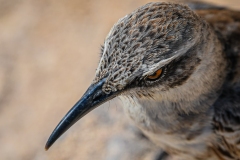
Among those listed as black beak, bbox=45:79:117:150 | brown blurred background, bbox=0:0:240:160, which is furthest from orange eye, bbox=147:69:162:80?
brown blurred background, bbox=0:0:240:160

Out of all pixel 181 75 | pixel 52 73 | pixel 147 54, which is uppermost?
pixel 52 73

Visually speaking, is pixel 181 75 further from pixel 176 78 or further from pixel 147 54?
pixel 147 54

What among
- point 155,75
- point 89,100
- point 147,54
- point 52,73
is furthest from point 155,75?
point 52,73

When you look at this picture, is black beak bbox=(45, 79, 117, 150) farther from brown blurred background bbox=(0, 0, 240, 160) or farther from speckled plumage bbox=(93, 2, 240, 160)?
brown blurred background bbox=(0, 0, 240, 160)

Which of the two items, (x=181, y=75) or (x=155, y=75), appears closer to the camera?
(x=155, y=75)

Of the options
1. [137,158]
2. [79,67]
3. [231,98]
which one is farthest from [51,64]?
[231,98]

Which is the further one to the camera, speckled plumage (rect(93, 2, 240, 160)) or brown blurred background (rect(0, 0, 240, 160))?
brown blurred background (rect(0, 0, 240, 160))
